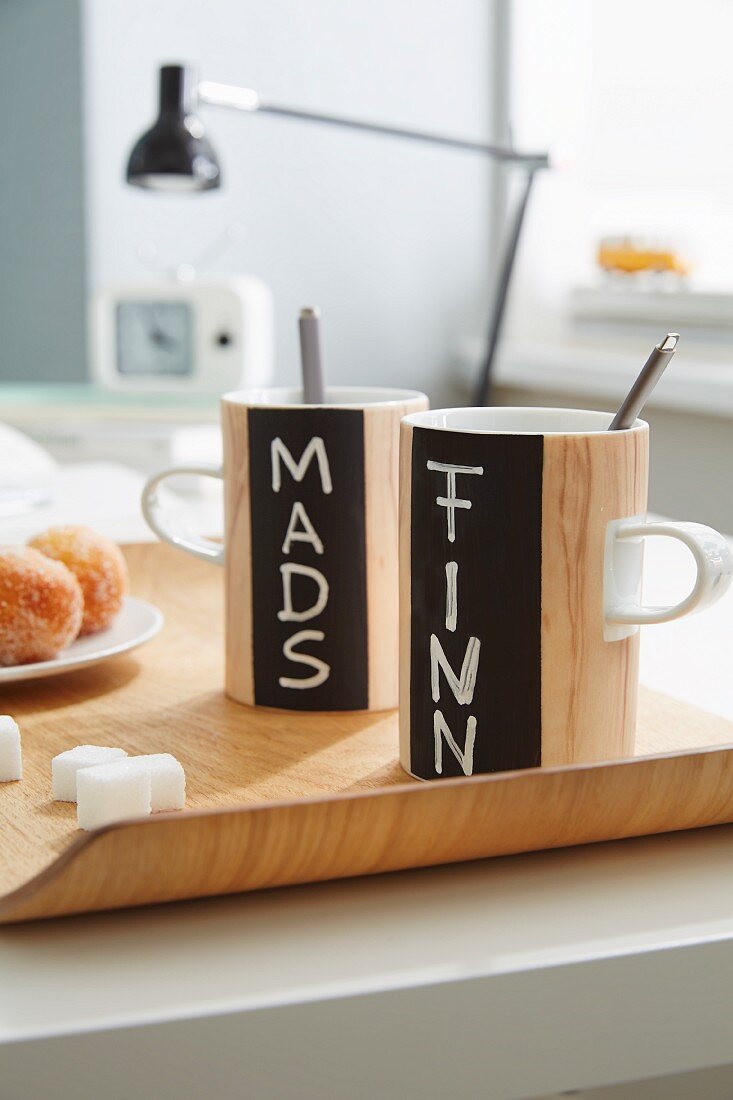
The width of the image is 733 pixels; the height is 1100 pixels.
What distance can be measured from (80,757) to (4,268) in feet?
7.50

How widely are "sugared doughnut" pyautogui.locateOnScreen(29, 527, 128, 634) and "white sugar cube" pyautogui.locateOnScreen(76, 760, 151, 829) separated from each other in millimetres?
227

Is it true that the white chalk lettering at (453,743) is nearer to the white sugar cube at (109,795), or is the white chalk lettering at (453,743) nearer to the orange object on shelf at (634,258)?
the white sugar cube at (109,795)

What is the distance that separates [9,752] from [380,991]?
0.19 meters

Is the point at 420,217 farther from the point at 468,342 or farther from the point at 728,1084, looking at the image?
the point at 728,1084

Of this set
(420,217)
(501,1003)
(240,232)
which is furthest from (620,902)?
(420,217)

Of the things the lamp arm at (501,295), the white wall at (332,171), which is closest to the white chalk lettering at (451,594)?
the lamp arm at (501,295)

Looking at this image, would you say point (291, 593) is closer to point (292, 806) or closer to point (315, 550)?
point (315, 550)

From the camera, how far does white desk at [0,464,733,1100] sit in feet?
0.97

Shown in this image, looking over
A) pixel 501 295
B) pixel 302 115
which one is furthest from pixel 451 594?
pixel 501 295

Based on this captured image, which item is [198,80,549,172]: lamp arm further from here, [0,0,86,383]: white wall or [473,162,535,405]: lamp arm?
[0,0,86,383]: white wall

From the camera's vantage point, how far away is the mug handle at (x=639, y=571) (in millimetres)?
405

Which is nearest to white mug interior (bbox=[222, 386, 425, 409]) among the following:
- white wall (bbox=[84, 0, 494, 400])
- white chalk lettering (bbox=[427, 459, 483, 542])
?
white chalk lettering (bbox=[427, 459, 483, 542])

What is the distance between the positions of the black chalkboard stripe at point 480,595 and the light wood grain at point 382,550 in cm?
9

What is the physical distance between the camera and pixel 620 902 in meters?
0.36
